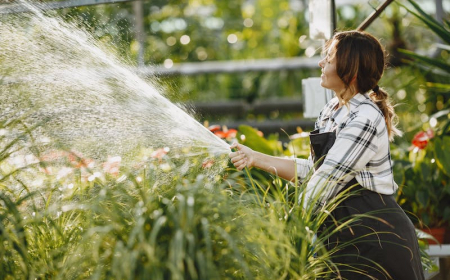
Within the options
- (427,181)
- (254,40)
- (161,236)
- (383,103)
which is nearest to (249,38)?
(254,40)

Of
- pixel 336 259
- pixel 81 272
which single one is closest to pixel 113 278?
pixel 81 272

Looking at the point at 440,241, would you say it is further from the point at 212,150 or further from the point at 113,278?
the point at 113,278

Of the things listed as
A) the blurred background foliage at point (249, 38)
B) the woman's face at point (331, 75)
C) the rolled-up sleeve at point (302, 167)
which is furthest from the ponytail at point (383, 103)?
the blurred background foliage at point (249, 38)

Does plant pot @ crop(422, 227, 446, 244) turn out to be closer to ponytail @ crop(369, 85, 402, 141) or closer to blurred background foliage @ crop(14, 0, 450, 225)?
ponytail @ crop(369, 85, 402, 141)

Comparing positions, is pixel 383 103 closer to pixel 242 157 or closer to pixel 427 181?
pixel 242 157

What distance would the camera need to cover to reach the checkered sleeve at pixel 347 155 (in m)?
2.09

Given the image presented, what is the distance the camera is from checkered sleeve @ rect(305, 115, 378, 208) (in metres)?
2.09

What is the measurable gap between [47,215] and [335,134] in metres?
0.97

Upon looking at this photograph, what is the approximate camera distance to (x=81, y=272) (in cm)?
173

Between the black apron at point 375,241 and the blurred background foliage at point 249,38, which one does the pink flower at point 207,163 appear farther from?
the blurred background foliage at point 249,38

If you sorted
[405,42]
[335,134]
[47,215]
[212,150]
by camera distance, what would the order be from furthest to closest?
1. [405,42]
2. [212,150]
3. [335,134]
4. [47,215]

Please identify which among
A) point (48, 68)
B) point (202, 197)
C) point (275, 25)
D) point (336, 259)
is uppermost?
point (48, 68)

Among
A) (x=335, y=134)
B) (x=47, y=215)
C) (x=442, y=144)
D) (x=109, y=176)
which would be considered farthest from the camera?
(x=442, y=144)

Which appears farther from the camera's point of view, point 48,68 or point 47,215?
point 48,68
